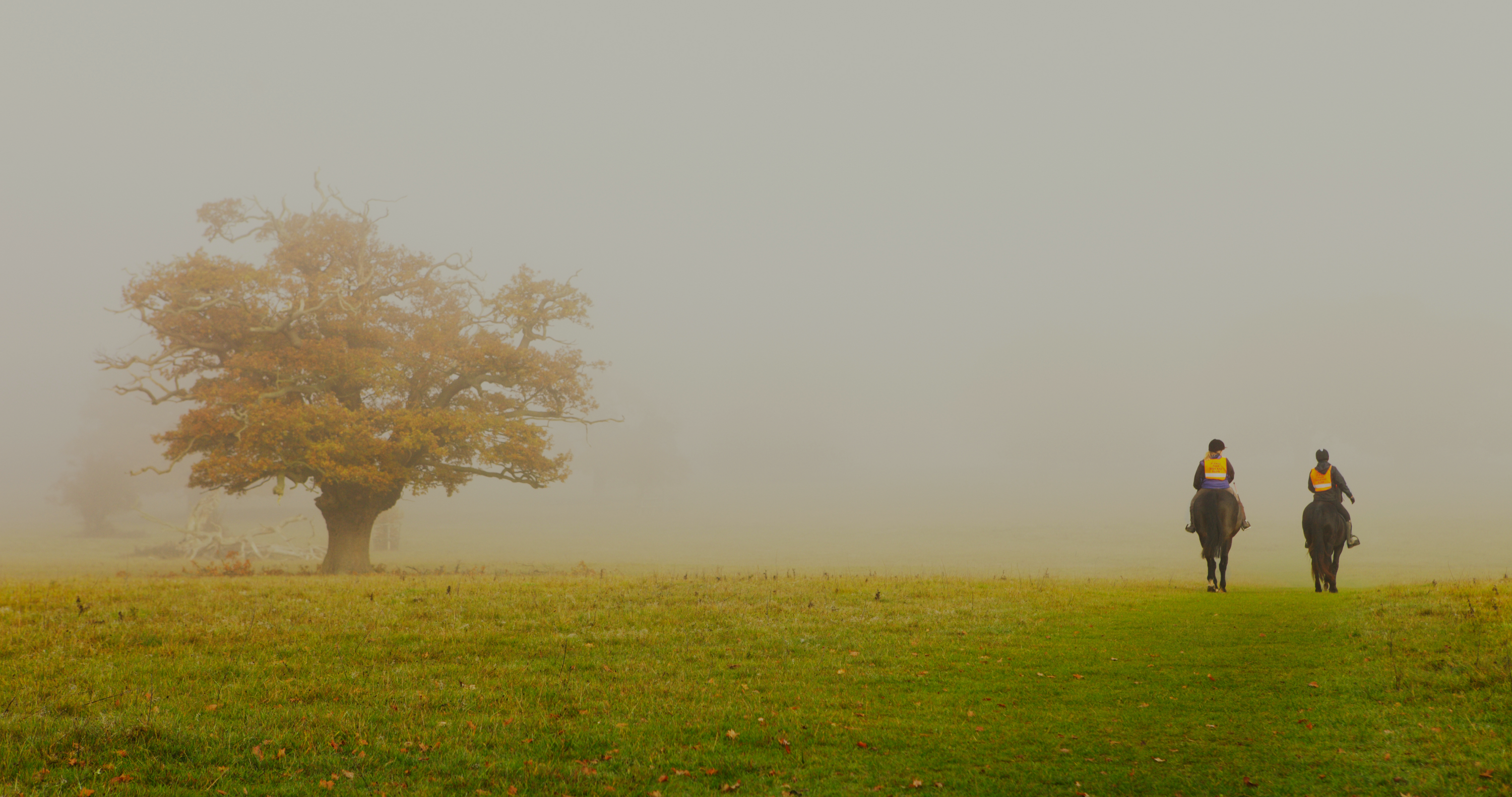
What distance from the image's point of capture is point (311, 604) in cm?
1781

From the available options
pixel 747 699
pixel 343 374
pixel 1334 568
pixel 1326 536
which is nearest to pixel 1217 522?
pixel 1326 536

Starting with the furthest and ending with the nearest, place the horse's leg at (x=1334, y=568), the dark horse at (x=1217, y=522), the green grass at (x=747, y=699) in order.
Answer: the dark horse at (x=1217, y=522), the horse's leg at (x=1334, y=568), the green grass at (x=747, y=699)

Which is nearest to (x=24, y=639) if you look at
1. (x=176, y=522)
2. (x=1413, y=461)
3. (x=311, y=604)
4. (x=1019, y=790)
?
(x=311, y=604)

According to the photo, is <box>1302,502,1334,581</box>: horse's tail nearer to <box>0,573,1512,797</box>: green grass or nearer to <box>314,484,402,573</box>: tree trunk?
<box>0,573,1512,797</box>: green grass

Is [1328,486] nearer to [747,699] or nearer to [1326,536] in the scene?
[1326,536]

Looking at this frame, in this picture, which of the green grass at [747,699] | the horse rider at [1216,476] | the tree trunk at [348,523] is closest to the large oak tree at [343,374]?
the tree trunk at [348,523]

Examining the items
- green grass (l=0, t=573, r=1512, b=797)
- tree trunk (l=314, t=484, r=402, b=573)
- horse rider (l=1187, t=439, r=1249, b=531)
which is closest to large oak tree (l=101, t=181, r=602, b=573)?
tree trunk (l=314, t=484, r=402, b=573)

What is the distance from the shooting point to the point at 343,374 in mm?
32906

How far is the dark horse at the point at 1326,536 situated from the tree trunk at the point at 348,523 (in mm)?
32520

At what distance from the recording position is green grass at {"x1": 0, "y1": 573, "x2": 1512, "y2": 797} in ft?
25.2

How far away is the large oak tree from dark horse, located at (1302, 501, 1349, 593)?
27.0 meters

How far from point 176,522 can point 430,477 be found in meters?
69.0

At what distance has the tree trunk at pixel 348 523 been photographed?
34.4 meters

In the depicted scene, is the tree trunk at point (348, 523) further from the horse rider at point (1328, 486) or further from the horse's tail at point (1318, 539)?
the horse rider at point (1328, 486)
